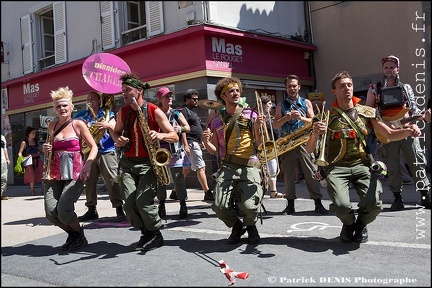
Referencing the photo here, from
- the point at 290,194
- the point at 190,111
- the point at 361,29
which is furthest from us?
the point at 361,29

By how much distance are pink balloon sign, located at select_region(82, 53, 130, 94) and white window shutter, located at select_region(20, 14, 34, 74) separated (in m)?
10.4

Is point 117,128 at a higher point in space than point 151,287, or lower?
higher

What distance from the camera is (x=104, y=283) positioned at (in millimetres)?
3654

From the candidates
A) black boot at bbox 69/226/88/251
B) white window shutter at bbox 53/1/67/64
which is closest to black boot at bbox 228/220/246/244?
black boot at bbox 69/226/88/251

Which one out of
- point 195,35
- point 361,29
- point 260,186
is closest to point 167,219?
point 260,186

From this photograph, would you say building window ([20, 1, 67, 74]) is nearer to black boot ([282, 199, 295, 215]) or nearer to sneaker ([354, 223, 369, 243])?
black boot ([282, 199, 295, 215])

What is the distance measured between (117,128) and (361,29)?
28.9 feet

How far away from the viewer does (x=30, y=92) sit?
15.7m

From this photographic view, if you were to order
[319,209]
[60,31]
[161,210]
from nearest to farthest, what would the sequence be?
[319,209]
[161,210]
[60,31]

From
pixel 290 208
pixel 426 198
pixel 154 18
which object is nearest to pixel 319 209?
pixel 290 208

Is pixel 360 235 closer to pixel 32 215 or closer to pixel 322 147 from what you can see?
pixel 322 147

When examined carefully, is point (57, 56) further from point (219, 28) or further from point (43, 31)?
point (219, 28)

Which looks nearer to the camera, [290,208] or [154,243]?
[154,243]

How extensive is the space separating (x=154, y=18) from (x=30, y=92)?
623 cm
